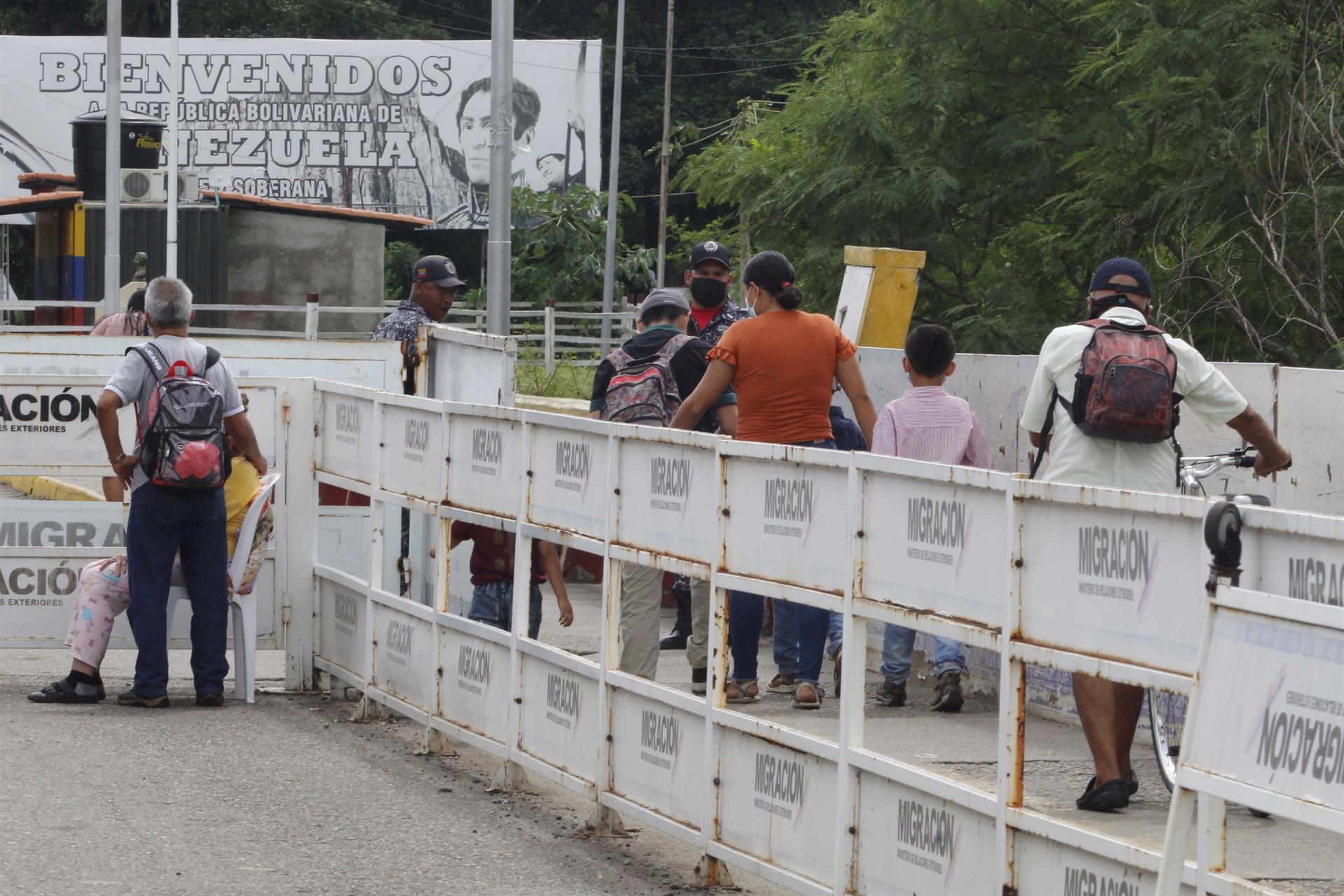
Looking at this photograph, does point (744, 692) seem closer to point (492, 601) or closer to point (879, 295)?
point (492, 601)

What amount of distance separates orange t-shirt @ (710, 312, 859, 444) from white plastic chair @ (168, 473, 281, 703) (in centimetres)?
237

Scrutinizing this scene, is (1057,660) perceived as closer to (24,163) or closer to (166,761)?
(166,761)

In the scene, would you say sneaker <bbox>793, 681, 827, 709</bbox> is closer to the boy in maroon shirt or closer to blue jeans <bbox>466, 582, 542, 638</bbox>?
the boy in maroon shirt

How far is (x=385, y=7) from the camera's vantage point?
64.4m

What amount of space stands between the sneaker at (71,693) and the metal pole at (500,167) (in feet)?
23.1

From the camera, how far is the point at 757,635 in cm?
816

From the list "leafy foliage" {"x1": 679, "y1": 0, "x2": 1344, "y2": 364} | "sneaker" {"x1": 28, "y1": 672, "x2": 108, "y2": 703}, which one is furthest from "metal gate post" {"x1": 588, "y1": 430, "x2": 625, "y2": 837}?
"leafy foliage" {"x1": 679, "y1": 0, "x2": 1344, "y2": 364}

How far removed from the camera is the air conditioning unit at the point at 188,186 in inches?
1355

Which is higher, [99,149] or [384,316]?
[99,149]

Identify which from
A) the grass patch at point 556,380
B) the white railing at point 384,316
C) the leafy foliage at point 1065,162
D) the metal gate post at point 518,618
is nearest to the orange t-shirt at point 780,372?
the metal gate post at point 518,618

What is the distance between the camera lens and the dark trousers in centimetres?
858

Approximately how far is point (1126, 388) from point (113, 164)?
24.8 meters

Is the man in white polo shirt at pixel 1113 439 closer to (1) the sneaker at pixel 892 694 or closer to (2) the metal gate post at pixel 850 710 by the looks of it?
(2) the metal gate post at pixel 850 710

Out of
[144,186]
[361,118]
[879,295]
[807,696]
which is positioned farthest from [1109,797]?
[361,118]
